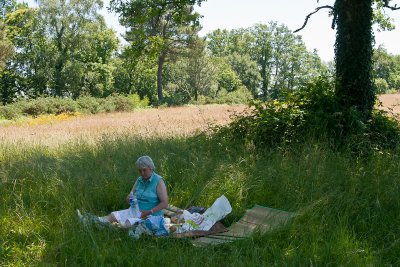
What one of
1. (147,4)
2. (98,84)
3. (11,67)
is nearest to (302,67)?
(98,84)

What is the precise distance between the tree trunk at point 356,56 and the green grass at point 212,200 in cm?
200

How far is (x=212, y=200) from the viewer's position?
5965mm

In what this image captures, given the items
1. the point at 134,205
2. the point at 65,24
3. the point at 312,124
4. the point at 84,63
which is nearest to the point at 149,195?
the point at 134,205

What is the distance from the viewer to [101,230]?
4.77 meters

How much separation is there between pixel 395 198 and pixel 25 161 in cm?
610

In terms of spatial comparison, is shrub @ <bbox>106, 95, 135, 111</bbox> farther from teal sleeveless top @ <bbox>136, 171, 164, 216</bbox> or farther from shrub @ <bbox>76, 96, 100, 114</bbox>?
teal sleeveless top @ <bbox>136, 171, 164, 216</bbox>

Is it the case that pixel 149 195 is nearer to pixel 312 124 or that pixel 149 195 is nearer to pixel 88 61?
pixel 312 124

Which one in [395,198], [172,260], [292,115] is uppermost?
[292,115]

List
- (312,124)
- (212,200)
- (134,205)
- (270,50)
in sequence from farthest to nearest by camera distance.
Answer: (270,50) < (312,124) < (212,200) < (134,205)

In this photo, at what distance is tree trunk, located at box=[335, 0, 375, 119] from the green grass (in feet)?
6.56

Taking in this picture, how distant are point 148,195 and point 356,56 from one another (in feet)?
18.4

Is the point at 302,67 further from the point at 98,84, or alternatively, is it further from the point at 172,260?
the point at 172,260

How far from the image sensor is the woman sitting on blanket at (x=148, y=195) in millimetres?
5309

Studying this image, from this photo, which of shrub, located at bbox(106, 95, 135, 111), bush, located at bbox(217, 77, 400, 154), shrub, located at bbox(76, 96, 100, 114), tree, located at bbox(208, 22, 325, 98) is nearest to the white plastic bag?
bush, located at bbox(217, 77, 400, 154)
